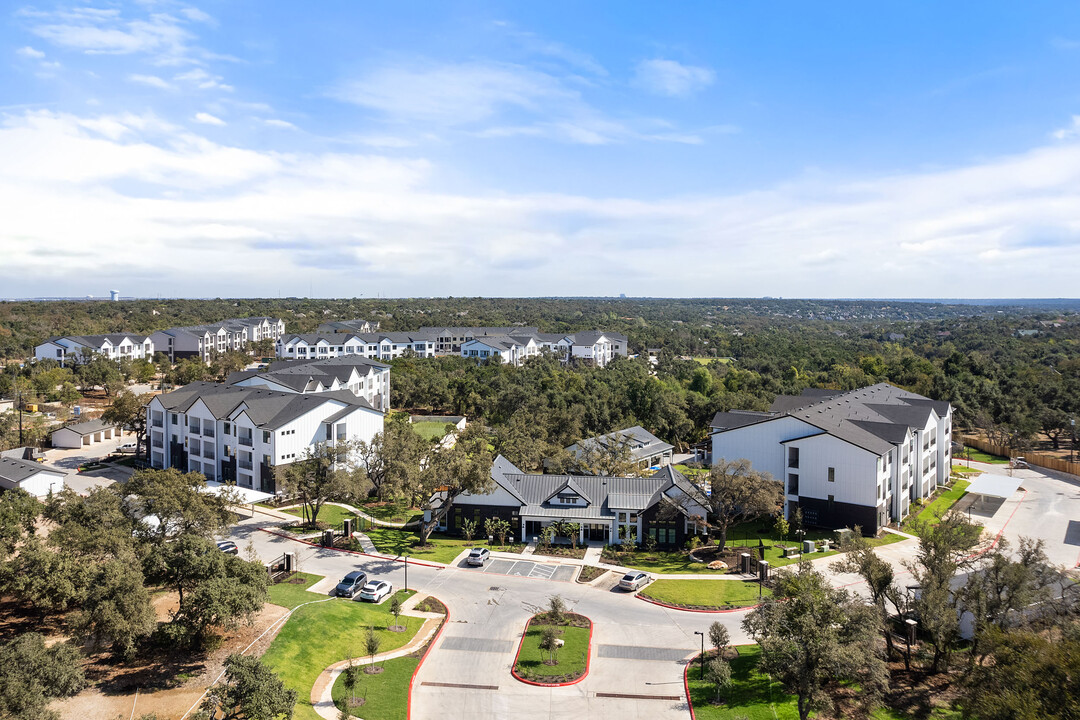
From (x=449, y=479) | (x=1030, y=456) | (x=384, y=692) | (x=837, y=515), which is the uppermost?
(x=449, y=479)

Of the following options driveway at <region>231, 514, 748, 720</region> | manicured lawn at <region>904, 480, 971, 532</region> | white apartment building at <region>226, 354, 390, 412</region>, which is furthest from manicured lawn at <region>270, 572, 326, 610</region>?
manicured lawn at <region>904, 480, 971, 532</region>

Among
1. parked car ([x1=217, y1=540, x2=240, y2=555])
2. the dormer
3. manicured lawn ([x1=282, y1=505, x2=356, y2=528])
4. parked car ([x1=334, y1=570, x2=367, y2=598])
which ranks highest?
the dormer

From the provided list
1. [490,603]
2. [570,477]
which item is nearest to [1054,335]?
[570,477]

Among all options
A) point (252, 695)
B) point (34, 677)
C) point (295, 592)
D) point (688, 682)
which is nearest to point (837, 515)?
point (688, 682)

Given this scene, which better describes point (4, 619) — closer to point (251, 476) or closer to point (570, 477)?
point (251, 476)

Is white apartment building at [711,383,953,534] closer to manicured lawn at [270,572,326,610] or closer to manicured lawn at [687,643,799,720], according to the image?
manicured lawn at [687,643,799,720]

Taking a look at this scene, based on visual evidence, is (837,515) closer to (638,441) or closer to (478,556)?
(638,441)

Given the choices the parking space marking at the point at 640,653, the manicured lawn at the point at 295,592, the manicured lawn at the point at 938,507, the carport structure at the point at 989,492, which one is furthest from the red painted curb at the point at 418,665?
the carport structure at the point at 989,492
